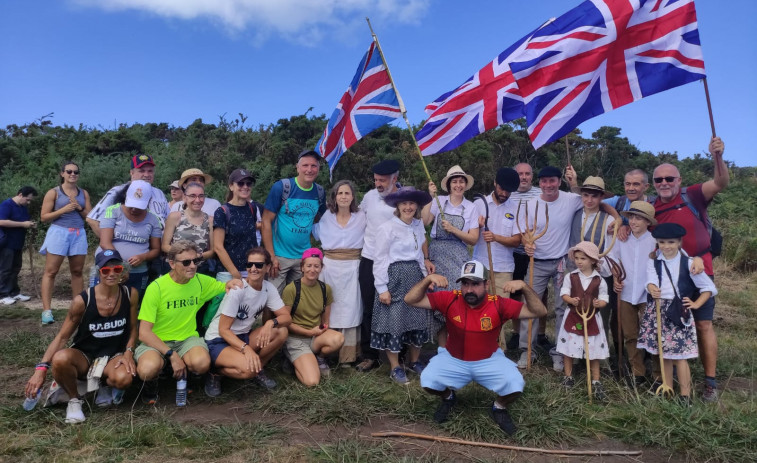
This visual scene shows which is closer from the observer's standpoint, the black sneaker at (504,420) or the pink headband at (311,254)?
the black sneaker at (504,420)

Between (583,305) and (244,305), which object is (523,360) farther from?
(244,305)

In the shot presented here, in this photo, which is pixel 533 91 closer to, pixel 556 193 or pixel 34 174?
pixel 556 193

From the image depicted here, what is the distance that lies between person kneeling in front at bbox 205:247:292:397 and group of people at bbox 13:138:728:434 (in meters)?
0.01

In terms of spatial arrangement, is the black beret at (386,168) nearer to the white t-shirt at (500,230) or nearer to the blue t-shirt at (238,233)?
the white t-shirt at (500,230)

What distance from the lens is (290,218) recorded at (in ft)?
17.8

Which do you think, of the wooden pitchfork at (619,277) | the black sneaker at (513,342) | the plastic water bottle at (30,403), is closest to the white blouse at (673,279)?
the wooden pitchfork at (619,277)

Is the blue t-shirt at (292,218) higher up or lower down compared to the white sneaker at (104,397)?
higher up

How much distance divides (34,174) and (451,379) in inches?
614

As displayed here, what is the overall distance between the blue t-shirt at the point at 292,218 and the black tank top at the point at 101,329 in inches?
62.4

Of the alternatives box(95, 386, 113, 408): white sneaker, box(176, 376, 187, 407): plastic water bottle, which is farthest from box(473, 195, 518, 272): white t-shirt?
box(95, 386, 113, 408): white sneaker

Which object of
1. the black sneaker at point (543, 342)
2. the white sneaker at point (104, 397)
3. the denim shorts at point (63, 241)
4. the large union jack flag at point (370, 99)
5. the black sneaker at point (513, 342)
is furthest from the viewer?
the denim shorts at point (63, 241)

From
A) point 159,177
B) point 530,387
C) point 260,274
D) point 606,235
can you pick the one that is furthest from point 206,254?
point 159,177

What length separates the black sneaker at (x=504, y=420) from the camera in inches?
155

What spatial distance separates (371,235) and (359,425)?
194 centimetres
